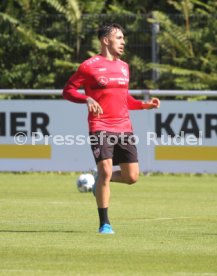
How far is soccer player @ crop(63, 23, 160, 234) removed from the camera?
488 inches

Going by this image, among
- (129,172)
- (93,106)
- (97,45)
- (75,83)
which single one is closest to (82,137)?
(97,45)

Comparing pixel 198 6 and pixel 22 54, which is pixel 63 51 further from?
pixel 198 6

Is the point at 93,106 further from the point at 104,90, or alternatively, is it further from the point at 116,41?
the point at 116,41

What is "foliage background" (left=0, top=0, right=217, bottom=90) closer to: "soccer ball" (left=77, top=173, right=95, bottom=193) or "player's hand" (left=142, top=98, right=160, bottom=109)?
"soccer ball" (left=77, top=173, right=95, bottom=193)

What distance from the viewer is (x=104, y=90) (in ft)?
41.4

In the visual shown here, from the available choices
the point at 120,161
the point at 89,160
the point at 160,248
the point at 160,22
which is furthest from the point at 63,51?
the point at 160,248

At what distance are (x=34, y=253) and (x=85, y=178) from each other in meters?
8.08

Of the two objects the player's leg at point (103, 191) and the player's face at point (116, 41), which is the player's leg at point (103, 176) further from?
the player's face at point (116, 41)

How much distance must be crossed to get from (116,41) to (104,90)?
567 mm

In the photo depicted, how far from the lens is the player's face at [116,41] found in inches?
495

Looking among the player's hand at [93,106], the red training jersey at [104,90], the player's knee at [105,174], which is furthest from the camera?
the red training jersey at [104,90]

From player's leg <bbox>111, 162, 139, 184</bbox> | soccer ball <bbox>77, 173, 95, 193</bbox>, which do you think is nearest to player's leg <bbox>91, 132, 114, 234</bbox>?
player's leg <bbox>111, 162, 139, 184</bbox>

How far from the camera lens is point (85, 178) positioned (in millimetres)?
18609


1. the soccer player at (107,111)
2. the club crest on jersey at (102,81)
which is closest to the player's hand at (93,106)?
the soccer player at (107,111)
